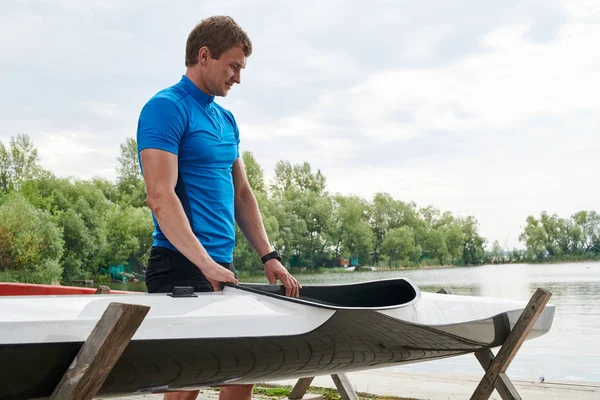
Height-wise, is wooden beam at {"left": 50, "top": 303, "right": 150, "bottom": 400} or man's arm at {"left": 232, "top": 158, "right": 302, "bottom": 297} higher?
man's arm at {"left": 232, "top": 158, "right": 302, "bottom": 297}

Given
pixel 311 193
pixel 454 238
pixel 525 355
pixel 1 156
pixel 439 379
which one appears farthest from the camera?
pixel 454 238

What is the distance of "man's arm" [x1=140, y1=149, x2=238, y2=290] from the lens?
2504 millimetres

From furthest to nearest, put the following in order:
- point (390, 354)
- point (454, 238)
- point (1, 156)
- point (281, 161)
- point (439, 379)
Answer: point (454, 238) → point (281, 161) → point (1, 156) → point (439, 379) → point (390, 354)

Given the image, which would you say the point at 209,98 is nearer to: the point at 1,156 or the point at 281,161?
the point at 1,156

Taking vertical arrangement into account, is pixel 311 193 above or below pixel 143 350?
above

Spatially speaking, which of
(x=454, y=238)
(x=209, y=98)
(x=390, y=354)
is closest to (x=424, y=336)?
(x=390, y=354)

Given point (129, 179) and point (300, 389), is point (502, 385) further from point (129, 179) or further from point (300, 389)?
point (129, 179)

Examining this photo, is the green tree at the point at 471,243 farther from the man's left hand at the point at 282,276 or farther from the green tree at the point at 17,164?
the man's left hand at the point at 282,276

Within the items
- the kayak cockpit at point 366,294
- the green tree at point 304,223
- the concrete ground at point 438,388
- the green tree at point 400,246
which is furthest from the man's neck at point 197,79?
the green tree at point 400,246

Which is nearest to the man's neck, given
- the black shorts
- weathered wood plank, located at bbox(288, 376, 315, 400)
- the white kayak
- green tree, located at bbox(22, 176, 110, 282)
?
the black shorts

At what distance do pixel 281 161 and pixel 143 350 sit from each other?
5967 cm

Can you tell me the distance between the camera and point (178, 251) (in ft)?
8.71

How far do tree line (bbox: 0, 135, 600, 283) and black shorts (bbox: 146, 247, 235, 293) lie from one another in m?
37.1

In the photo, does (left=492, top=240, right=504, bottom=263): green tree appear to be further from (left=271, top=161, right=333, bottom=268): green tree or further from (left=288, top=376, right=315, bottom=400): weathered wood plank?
(left=288, top=376, right=315, bottom=400): weathered wood plank
